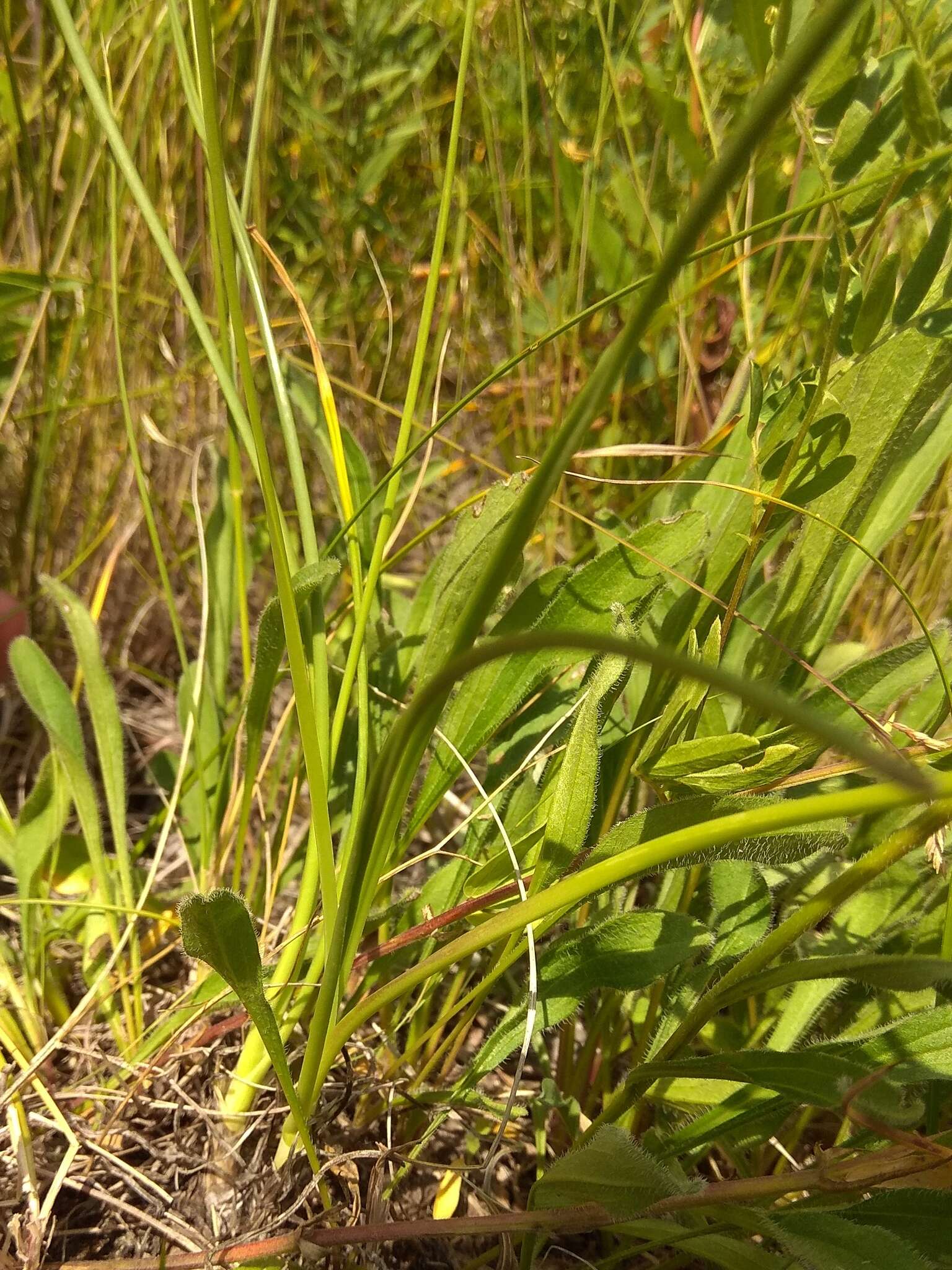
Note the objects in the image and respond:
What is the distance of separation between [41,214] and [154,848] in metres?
0.63

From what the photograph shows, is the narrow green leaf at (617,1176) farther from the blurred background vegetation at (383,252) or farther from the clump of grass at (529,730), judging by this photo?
the blurred background vegetation at (383,252)

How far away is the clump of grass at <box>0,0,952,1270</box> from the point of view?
1.69ft

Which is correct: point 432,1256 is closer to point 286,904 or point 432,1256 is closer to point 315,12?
point 286,904

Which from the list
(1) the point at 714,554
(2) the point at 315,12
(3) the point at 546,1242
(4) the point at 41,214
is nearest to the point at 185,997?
(3) the point at 546,1242

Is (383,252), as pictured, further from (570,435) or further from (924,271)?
(570,435)

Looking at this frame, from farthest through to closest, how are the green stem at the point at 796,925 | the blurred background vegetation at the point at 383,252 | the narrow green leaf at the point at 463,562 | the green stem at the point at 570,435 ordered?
the blurred background vegetation at the point at 383,252 → the narrow green leaf at the point at 463,562 → the green stem at the point at 796,925 → the green stem at the point at 570,435

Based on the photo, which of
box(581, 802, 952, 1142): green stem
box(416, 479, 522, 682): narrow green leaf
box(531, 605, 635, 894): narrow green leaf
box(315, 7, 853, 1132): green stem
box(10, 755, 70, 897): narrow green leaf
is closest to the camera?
box(315, 7, 853, 1132): green stem

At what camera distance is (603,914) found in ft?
2.29

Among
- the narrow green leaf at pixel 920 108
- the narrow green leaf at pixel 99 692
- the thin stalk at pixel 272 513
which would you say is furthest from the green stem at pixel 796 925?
the narrow green leaf at pixel 99 692

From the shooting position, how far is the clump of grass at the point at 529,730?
51cm

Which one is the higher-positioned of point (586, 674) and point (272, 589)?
point (586, 674)

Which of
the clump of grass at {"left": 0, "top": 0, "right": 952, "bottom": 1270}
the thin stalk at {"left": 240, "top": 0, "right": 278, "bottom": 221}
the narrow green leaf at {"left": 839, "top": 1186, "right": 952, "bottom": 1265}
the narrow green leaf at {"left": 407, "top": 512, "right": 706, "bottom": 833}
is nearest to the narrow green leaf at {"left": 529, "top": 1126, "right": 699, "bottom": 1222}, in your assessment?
the clump of grass at {"left": 0, "top": 0, "right": 952, "bottom": 1270}

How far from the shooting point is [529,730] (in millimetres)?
771

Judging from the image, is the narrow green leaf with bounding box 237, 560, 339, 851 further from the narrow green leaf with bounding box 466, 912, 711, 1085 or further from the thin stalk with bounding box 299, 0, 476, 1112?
the narrow green leaf with bounding box 466, 912, 711, 1085
